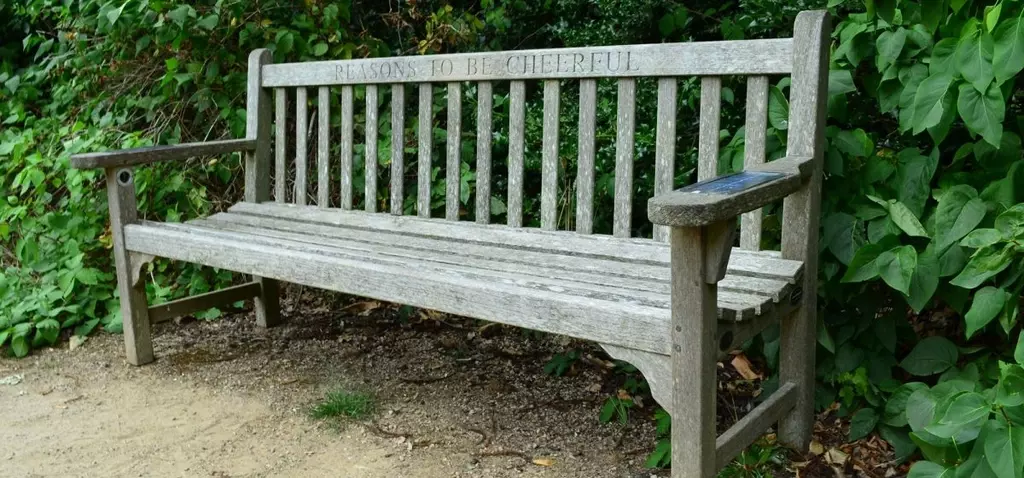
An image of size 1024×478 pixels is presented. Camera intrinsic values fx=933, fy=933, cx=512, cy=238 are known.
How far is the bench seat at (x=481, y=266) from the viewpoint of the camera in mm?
2043

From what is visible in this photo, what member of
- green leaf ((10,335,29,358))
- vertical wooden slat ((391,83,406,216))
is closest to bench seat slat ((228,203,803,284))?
vertical wooden slat ((391,83,406,216))

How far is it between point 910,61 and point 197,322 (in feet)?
10.2

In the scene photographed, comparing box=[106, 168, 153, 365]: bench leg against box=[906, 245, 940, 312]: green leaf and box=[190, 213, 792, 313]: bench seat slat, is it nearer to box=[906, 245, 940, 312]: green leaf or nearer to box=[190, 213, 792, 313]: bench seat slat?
box=[190, 213, 792, 313]: bench seat slat

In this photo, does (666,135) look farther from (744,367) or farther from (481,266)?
(744,367)

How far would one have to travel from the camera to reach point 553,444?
2.72 metres

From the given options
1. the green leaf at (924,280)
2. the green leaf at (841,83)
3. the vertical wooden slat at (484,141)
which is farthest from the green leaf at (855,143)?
the vertical wooden slat at (484,141)

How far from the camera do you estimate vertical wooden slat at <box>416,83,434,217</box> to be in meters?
3.16

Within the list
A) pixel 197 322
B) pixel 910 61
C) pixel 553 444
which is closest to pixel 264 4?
pixel 197 322

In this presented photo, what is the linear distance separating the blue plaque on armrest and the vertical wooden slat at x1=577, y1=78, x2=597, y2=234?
68 centimetres

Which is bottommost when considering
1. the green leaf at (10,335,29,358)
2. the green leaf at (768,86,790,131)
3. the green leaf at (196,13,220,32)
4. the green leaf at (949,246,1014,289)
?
the green leaf at (10,335,29,358)

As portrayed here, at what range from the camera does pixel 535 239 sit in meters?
2.84

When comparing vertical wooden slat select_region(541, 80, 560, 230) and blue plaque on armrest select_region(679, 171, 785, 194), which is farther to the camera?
vertical wooden slat select_region(541, 80, 560, 230)

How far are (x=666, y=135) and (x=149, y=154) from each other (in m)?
1.89

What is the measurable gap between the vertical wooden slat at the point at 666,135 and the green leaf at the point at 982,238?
30.3 inches
